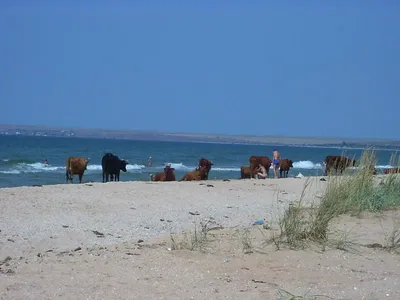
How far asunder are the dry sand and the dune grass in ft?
0.69

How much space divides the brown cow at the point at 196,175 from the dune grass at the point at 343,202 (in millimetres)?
7936

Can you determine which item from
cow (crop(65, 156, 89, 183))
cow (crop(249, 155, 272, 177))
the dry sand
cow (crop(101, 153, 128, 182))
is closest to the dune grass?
the dry sand

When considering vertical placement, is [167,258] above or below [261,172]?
above

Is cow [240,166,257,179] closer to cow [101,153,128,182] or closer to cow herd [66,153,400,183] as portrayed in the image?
cow herd [66,153,400,183]

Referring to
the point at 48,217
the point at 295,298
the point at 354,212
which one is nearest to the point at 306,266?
the point at 295,298

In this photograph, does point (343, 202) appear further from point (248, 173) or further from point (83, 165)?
point (248, 173)

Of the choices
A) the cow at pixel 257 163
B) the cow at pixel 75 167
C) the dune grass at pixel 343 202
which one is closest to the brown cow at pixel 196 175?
the cow at pixel 257 163

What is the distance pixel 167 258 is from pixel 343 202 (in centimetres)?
318

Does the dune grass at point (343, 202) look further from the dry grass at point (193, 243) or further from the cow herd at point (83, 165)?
the cow herd at point (83, 165)

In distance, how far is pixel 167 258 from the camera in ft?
21.7

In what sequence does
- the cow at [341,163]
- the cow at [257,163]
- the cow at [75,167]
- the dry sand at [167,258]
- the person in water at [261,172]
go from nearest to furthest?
the dry sand at [167,258] < the cow at [341,163] < the cow at [75,167] < the person in water at [261,172] < the cow at [257,163]

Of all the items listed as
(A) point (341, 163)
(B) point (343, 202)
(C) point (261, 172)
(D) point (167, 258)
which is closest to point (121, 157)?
(C) point (261, 172)

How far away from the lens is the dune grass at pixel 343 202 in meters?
7.35

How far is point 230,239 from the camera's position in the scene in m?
7.52
